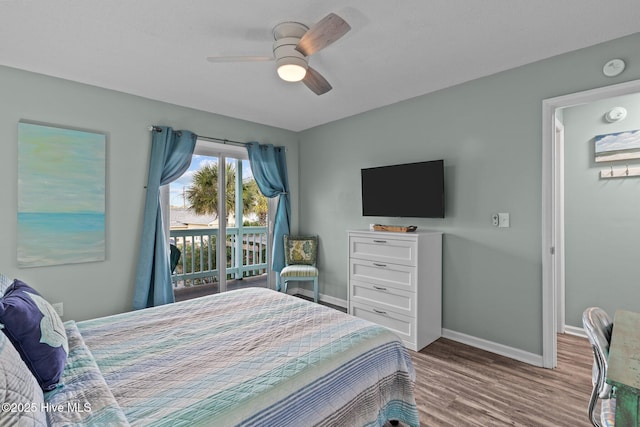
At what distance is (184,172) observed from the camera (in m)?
3.64

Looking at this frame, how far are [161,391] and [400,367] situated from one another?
1189 mm

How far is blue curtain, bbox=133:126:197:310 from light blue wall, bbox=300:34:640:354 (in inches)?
98.4

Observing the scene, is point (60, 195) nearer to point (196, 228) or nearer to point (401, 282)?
point (196, 228)

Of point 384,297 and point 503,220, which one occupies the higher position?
point 503,220

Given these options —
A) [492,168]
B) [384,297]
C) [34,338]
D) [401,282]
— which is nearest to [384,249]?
[401,282]

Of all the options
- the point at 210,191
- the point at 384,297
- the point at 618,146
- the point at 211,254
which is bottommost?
the point at 384,297

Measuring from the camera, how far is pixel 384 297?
3098mm

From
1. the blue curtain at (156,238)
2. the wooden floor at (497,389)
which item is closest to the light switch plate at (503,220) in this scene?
the wooden floor at (497,389)

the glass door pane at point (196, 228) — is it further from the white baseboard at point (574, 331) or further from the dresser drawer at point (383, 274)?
the white baseboard at point (574, 331)

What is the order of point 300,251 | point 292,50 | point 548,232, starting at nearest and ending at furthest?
point 292,50, point 548,232, point 300,251

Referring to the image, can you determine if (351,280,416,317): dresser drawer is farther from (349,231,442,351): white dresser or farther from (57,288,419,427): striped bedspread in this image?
(57,288,419,427): striped bedspread

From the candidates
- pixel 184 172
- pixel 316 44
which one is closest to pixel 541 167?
pixel 316 44

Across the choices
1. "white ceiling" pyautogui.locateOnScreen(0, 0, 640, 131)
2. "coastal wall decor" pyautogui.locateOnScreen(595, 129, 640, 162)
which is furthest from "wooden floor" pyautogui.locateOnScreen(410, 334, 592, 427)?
"white ceiling" pyautogui.locateOnScreen(0, 0, 640, 131)

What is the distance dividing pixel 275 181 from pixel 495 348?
332cm
